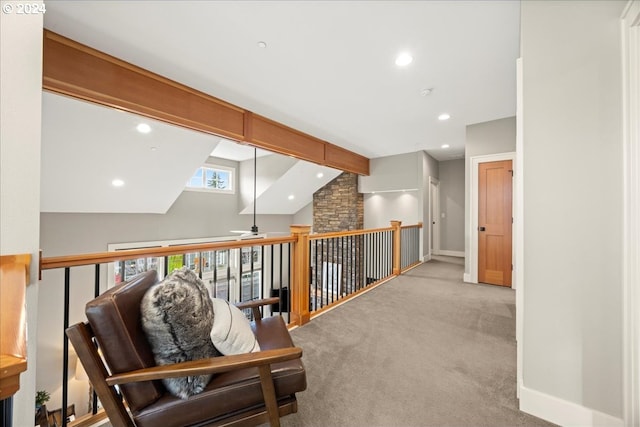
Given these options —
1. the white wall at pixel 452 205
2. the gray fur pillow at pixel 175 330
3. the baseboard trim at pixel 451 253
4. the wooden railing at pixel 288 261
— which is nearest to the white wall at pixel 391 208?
the wooden railing at pixel 288 261

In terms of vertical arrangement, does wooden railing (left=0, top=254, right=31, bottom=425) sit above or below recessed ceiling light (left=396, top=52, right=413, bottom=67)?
below

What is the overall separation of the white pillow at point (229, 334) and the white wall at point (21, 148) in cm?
69

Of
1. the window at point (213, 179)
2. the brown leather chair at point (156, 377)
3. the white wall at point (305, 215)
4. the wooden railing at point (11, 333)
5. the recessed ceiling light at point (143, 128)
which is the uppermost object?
the recessed ceiling light at point (143, 128)

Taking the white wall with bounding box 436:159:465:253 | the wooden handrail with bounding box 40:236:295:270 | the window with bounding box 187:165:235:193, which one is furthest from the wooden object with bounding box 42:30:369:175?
the white wall with bounding box 436:159:465:253

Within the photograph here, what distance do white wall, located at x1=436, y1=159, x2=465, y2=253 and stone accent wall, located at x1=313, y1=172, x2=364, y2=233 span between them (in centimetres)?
230

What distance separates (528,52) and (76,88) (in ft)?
11.2

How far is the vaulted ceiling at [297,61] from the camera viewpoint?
189cm

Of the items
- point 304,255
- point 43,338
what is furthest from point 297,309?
point 43,338

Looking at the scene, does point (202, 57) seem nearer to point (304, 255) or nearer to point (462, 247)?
point (304, 255)

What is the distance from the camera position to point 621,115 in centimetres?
122

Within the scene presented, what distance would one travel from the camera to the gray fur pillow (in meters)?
1.05

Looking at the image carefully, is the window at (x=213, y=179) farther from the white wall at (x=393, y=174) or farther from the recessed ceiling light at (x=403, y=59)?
the recessed ceiling light at (x=403, y=59)

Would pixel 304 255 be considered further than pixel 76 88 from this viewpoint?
Yes

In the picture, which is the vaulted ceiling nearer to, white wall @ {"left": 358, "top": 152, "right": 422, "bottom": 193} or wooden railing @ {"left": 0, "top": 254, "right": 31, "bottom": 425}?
white wall @ {"left": 358, "top": 152, "right": 422, "bottom": 193}
